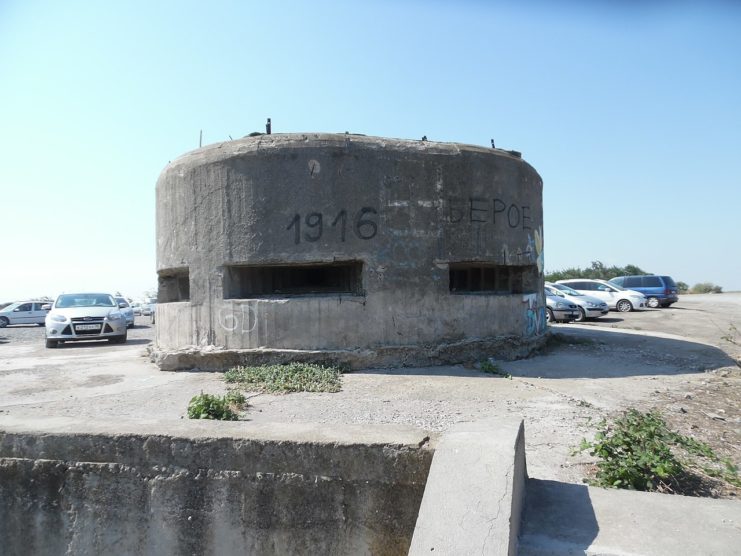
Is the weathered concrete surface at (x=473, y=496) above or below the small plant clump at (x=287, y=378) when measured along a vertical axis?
above

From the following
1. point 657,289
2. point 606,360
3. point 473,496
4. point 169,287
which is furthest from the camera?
point 657,289

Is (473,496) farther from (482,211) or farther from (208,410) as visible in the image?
(482,211)

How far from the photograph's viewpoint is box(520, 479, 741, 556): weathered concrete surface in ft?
7.29

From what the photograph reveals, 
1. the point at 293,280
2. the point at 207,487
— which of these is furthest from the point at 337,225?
the point at 207,487

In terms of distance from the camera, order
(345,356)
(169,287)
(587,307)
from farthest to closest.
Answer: (587,307), (169,287), (345,356)

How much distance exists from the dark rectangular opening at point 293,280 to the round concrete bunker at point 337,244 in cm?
5

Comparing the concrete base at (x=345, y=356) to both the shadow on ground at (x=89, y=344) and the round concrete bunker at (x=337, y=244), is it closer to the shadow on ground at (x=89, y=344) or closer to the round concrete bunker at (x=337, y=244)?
the round concrete bunker at (x=337, y=244)

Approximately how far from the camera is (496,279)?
9.24 metres

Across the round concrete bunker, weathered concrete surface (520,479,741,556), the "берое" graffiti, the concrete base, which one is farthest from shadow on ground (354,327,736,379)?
weathered concrete surface (520,479,741,556)

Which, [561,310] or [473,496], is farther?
[561,310]

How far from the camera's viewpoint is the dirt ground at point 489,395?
15.6 feet

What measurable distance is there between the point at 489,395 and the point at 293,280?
4634 mm

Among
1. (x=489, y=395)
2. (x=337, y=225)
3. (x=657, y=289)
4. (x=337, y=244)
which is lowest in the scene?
(x=489, y=395)

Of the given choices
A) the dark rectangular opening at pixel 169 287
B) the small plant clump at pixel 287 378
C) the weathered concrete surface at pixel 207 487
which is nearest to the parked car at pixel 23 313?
the dark rectangular opening at pixel 169 287
